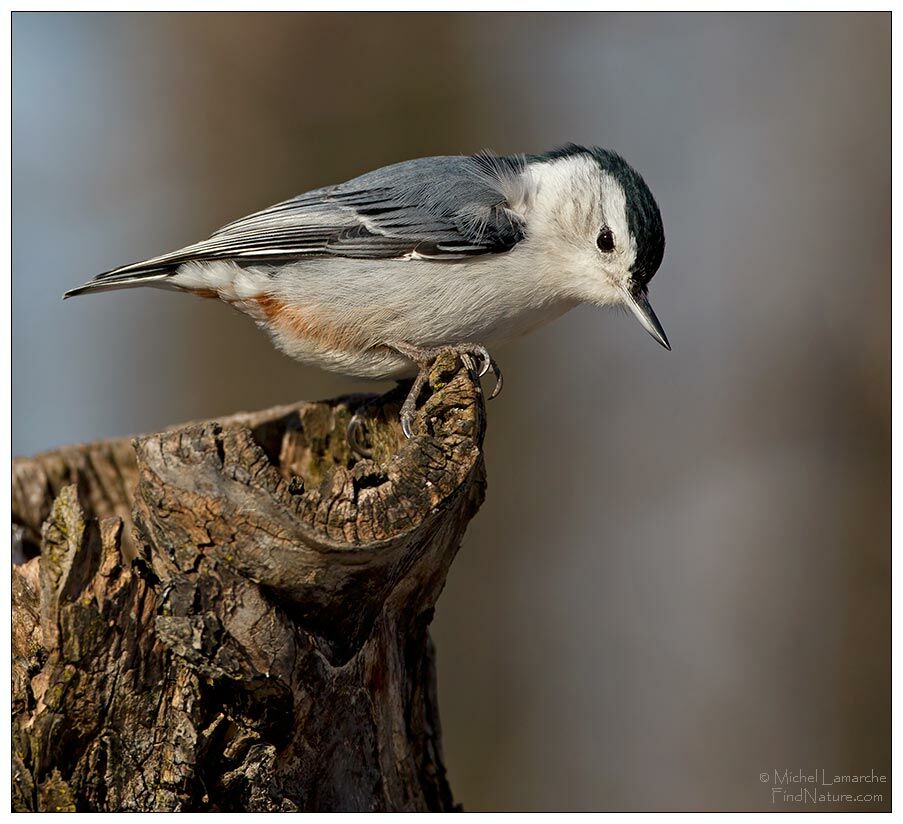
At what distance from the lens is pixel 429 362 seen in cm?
244

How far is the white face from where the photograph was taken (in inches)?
Answer: 100

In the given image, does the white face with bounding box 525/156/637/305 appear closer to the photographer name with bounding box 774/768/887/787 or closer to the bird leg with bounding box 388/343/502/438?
the bird leg with bounding box 388/343/502/438

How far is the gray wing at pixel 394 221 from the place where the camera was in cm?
253

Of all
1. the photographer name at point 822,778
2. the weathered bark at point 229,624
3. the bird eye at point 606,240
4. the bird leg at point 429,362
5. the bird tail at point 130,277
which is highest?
the bird tail at point 130,277

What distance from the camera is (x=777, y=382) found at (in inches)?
164

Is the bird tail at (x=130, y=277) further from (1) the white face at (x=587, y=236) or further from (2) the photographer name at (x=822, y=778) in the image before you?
(2) the photographer name at (x=822, y=778)

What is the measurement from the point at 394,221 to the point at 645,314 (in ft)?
2.54

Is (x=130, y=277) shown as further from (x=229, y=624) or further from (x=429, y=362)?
(x=229, y=624)

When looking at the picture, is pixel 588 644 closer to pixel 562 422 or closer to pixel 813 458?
pixel 562 422

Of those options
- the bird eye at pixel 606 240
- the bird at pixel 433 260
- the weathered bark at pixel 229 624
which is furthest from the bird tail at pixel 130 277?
the bird eye at pixel 606 240

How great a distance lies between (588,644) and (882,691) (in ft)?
4.73

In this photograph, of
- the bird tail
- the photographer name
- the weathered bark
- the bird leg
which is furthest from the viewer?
the photographer name

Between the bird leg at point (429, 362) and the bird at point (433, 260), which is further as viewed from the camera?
the bird at point (433, 260)

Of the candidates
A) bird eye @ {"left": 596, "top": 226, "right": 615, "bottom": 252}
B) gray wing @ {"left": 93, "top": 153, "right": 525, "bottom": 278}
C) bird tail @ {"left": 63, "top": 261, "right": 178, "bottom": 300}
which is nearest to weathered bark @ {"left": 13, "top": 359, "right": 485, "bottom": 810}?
gray wing @ {"left": 93, "top": 153, "right": 525, "bottom": 278}
